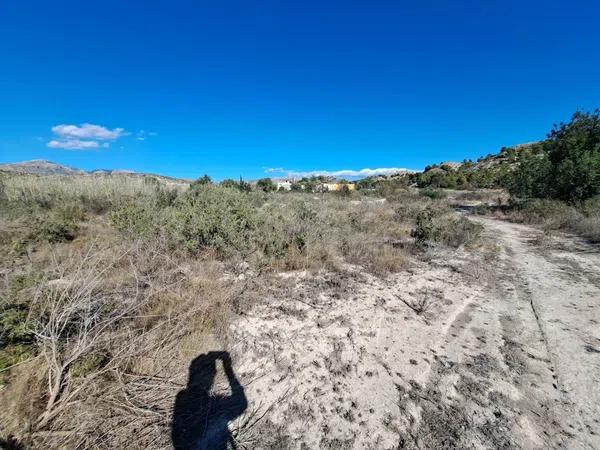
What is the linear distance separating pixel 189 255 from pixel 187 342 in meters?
2.54

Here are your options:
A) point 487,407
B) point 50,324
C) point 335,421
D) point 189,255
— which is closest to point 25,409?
point 50,324

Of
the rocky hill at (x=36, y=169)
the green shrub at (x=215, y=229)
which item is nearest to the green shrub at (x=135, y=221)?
the green shrub at (x=215, y=229)

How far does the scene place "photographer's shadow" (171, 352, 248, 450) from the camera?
6.35 ft

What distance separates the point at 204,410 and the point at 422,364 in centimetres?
223

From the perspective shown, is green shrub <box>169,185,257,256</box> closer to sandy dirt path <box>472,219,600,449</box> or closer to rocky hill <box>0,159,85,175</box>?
sandy dirt path <box>472,219,600,449</box>

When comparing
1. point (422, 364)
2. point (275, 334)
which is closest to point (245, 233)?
point (275, 334)

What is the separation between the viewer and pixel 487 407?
2.28 metres

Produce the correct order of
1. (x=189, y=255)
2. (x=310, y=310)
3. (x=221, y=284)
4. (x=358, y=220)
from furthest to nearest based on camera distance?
(x=358, y=220), (x=189, y=255), (x=221, y=284), (x=310, y=310)

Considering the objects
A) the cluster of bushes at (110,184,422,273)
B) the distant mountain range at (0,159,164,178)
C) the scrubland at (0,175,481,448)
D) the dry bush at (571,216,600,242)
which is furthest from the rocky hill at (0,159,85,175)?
the dry bush at (571,216,600,242)

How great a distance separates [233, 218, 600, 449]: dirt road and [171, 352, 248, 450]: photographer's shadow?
0.11 m

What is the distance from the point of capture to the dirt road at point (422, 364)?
81.3 inches

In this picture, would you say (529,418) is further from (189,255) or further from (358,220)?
(358,220)

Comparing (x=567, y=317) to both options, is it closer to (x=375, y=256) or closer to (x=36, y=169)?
(x=375, y=256)

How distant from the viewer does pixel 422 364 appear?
281 centimetres
